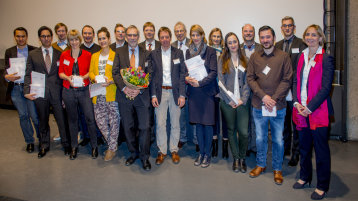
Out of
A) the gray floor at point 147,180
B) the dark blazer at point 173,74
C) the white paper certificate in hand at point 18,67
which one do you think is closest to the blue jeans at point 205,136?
the gray floor at point 147,180

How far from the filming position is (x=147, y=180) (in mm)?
3129

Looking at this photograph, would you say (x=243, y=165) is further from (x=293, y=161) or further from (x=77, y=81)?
(x=77, y=81)

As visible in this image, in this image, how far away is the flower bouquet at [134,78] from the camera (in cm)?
316

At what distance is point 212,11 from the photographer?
206 inches

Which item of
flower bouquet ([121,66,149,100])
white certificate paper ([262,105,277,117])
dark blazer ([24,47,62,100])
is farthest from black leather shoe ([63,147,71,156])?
white certificate paper ([262,105,277,117])

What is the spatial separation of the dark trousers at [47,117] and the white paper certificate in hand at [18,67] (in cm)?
57

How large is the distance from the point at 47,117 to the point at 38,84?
0.54m

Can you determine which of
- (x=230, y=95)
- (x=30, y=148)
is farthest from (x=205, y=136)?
(x=30, y=148)

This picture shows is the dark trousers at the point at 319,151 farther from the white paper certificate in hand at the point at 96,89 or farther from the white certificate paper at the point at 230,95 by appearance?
the white paper certificate in hand at the point at 96,89

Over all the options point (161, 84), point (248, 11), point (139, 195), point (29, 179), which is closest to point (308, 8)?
point (248, 11)

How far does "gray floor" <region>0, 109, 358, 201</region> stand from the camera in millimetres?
2762

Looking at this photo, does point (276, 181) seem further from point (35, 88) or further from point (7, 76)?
point (7, 76)

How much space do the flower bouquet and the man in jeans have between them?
1.28 metres

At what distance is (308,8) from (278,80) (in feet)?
8.38
